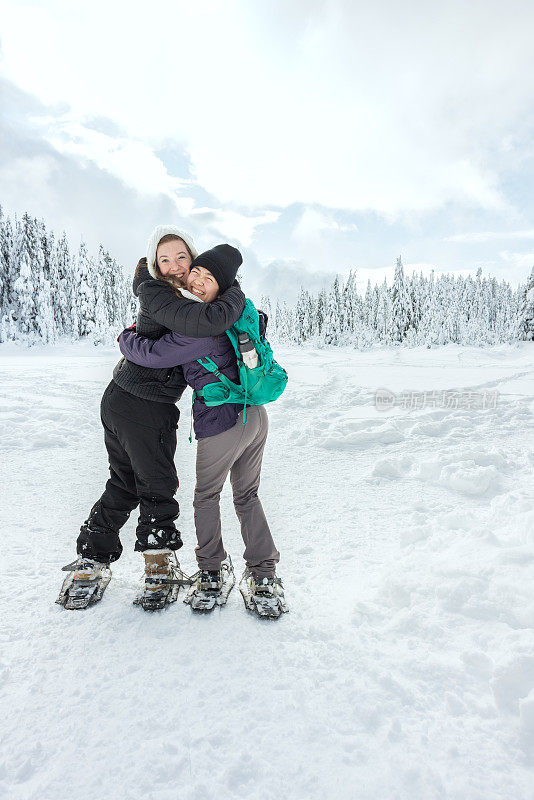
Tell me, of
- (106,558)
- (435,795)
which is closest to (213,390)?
(106,558)

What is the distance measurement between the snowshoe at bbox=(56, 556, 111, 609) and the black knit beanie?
178 cm

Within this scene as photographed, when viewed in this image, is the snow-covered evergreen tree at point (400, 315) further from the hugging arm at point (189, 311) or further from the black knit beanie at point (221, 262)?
the hugging arm at point (189, 311)

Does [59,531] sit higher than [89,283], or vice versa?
[89,283]

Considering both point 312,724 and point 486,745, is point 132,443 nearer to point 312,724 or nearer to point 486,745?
point 312,724

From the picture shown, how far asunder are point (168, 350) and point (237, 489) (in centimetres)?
92

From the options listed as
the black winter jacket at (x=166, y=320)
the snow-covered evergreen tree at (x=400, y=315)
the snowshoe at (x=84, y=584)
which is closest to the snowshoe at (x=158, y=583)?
the snowshoe at (x=84, y=584)

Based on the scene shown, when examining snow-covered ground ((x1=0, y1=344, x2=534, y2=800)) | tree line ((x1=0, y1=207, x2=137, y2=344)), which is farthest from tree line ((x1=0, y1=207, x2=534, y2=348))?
snow-covered ground ((x1=0, y1=344, x2=534, y2=800))

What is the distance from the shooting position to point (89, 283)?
3512cm

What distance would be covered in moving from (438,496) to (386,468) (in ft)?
2.46

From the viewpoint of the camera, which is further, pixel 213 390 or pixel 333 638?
pixel 213 390

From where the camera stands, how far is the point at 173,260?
7.37 feet

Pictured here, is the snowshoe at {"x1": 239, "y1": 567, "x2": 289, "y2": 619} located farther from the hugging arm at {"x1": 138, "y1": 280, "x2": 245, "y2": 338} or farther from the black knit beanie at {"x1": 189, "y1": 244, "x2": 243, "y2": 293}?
the black knit beanie at {"x1": 189, "y1": 244, "x2": 243, "y2": 293}

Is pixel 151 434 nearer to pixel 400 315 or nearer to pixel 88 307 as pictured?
pixel 88 307

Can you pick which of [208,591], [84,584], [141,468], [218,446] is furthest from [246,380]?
[84,584]
